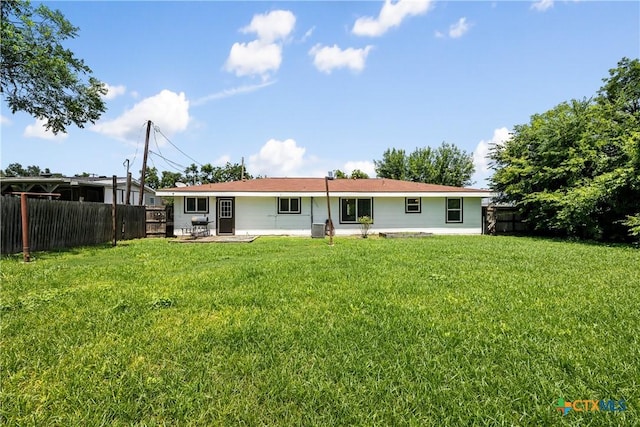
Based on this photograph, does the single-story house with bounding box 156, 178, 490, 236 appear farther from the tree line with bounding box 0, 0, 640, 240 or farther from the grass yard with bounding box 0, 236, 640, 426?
the grass yard with bounding box 0, 236, 640, 426

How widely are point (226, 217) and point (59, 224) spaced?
7.68 meters

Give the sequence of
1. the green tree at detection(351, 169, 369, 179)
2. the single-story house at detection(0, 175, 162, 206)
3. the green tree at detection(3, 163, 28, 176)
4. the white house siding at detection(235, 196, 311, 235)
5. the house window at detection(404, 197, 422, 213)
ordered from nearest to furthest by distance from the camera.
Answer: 1. the white house siding at detection(235, 196, 311, 235)
2. the house window at detection(404, 197, 422, 213)
3. the single-story house at detection(0, 175, 162, 206)
4. the green tree at detection(351, 169, 369, 179)
5. the green tree at detection(3, 163, 28, 176)

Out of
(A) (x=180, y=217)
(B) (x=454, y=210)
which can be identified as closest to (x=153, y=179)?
(A) (x=180, y=217)

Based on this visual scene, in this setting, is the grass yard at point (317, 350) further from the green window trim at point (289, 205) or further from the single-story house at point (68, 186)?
the single-story house at point (68, 186)

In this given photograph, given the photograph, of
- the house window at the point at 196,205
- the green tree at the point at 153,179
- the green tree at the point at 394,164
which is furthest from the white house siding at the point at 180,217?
the green tree at the point at 153,179

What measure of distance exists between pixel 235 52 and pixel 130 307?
38.0 feet

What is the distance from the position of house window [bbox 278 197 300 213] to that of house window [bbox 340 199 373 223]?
2.40 meters

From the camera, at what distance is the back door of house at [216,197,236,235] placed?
1753 centimetres

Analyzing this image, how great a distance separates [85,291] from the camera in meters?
5.00

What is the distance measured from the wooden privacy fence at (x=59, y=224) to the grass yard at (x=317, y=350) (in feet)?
14.5

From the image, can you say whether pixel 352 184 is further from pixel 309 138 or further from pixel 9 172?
pixel 9 172

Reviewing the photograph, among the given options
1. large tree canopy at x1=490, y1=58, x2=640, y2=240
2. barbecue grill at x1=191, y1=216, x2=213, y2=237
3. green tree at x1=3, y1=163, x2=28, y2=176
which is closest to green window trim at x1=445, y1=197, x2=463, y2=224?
large tree canopy at x1=490, y1=58, x2=640, y2=240

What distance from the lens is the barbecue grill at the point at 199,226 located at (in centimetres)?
1583

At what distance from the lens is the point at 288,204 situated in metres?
17.9
